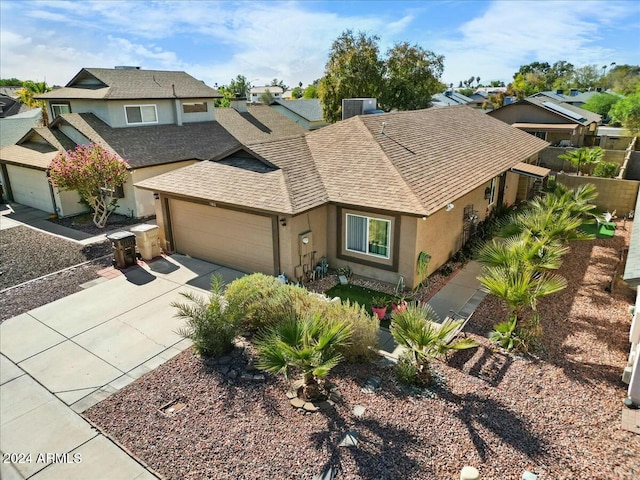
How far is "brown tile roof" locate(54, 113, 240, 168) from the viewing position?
21562 mm

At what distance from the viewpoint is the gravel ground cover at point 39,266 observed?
12.9 metres

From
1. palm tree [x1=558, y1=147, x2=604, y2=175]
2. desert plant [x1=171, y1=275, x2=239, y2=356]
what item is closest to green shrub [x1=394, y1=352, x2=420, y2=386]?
desert plant [x1=171, y1=275, x2=239, y2=356]

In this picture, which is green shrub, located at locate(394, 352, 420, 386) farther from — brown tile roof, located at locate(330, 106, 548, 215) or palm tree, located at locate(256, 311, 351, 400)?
brown tile roof, located at locate(330, 106, 548, 215)

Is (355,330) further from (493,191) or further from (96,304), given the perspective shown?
(493,191)

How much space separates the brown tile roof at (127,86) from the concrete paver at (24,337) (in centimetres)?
1504

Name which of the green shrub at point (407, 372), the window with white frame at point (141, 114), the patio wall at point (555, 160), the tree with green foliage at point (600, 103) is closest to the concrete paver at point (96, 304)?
the green shrub at point (407, 372)

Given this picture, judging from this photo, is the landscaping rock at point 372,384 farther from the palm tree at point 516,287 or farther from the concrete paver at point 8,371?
the concrete paver at point 8,371

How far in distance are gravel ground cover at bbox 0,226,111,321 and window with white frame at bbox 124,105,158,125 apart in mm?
8220

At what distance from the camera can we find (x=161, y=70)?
28906 millimetres

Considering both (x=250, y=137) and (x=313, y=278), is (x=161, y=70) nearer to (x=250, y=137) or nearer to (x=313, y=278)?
(x=250, y=137)

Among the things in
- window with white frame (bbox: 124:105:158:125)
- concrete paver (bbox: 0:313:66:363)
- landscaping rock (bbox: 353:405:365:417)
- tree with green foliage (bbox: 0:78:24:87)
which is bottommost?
concrete paver (bbox: 0:313:66:363)

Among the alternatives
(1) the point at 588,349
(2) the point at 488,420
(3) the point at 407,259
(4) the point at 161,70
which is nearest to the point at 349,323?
(2) the point at 488,420

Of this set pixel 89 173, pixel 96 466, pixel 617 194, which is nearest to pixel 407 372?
pixel 96 466

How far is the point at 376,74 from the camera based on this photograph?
136ft
